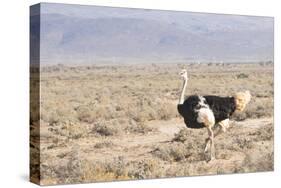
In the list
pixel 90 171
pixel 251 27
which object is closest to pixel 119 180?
pixel 90 171

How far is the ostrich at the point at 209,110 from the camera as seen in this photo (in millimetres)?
15516

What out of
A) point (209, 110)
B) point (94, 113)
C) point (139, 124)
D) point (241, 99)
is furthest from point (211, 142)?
point (94, 113)

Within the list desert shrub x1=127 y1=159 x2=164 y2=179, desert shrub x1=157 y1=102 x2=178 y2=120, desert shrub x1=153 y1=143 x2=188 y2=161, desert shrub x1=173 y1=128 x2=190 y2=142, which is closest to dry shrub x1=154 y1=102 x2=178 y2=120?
desert shrub x1=157 y1=102 x2=178 y2=120

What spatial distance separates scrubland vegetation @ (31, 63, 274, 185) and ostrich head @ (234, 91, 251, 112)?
10cm

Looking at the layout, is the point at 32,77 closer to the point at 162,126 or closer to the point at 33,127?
the point at 33,127

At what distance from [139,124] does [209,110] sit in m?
1.51

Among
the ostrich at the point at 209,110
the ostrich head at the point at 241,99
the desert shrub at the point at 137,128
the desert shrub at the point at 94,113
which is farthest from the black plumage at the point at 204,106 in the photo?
the desert shrub at the point at 94,113

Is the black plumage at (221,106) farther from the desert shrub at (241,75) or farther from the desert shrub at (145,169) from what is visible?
the desert shrub at (145,169)

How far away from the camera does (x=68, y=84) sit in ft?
47.3

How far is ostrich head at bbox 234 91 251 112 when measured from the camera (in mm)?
16109

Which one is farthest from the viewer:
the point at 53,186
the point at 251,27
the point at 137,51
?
the point at 251,27

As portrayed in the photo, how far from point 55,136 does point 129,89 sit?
164 centimetres

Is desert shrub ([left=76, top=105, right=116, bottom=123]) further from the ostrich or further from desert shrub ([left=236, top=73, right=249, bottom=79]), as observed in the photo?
desert shrub ([left=236, top=73, right=249, bottom=79])

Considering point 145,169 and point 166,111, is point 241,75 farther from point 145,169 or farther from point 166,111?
point 145,169
